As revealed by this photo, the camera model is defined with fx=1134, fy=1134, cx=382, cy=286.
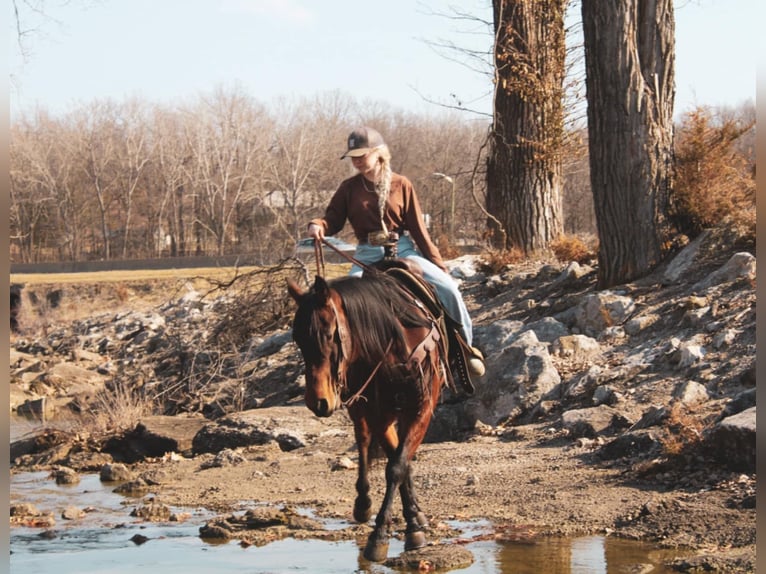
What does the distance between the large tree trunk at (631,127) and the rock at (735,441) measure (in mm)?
7133

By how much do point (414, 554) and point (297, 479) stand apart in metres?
4.00

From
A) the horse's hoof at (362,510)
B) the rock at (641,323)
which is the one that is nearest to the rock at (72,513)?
the horse's hoof at (362,510)

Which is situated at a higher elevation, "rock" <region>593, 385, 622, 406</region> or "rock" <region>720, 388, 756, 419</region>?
"rock" <region>720, 388, 756, 419</region>

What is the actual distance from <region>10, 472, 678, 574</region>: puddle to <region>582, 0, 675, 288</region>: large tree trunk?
8.38 metres

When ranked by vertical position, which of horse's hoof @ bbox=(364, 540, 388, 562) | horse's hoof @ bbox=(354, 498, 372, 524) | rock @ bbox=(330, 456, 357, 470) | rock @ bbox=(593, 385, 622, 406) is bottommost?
rock @ bbox=(330, 456, 357, 470)

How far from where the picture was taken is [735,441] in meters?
9.44

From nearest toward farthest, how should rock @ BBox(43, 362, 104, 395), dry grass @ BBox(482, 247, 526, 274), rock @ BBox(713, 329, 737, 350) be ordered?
rock @ BBox(713, 329, 737, 350)
dry grass @ BBox(482, 247, 526, 274)
rock @ BBox(43, 362, 104, 395)

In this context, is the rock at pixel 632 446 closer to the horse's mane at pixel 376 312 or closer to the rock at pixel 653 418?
the rock at pixel 653 418

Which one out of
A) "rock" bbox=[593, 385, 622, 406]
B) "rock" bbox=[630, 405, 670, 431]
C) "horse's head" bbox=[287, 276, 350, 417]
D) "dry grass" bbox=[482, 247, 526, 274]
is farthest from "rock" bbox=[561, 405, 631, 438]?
"dry grass" bbox=[482, 247, 526, 274]

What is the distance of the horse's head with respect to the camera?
735 centimetres

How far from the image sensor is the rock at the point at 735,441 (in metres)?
9.30

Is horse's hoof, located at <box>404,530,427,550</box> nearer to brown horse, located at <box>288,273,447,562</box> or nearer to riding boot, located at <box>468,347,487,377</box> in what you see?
brown horse, located at <box>288,273,447,562</box>

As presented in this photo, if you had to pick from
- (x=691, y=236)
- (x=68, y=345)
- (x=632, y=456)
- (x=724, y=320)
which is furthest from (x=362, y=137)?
(x=68, y=345)

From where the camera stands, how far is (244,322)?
20844 millimetres
